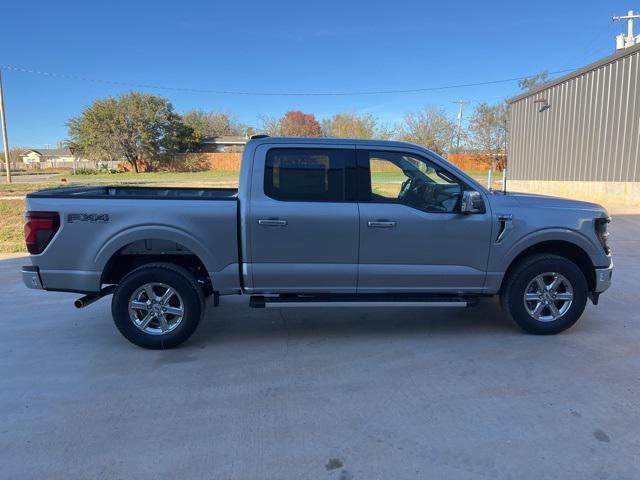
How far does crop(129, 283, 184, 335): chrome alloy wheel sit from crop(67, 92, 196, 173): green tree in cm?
5739

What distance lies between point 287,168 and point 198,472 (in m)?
2.71

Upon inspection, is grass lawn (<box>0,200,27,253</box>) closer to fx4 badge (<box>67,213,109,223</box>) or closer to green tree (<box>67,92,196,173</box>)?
fx4 badge (<box>67,213,109,223</box>)

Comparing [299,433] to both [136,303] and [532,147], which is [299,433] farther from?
[532,147]

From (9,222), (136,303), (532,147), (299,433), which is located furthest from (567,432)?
(532,147)

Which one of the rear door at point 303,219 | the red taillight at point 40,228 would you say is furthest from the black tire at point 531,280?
the red taillight at point 40,228

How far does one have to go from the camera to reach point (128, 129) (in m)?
57.4

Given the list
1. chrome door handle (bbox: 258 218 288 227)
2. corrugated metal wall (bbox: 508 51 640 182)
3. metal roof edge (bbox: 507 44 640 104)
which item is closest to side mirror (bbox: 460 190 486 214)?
chrome door handle (bbox: 258 218 288 227)

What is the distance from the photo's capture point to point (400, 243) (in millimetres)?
4551

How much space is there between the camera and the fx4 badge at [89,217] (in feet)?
14.2

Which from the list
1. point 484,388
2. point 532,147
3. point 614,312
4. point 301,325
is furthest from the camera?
point 532,147

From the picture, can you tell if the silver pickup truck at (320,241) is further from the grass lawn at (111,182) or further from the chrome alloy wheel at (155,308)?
the grass lawn at (111,182)

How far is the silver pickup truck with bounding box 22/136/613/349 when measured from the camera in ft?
14.4

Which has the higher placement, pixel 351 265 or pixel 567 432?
pixel 351 265

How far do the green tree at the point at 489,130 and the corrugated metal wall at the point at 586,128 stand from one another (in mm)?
28277
